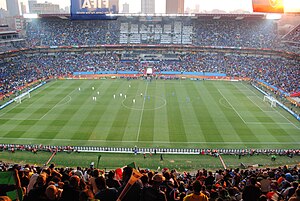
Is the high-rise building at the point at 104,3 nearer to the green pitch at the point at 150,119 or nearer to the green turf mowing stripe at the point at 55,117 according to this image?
the green pitch at the point at 150,119

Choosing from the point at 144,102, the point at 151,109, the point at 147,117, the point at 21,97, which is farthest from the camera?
the point at 21,97

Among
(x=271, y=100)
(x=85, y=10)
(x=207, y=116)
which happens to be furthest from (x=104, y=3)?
(x=271, y=100)

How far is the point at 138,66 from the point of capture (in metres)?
77.4

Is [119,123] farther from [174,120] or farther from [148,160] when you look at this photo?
[148,160]

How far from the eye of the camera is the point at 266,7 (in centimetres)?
1544

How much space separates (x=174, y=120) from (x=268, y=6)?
2569cm

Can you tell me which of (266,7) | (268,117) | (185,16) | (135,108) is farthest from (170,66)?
(266,7)

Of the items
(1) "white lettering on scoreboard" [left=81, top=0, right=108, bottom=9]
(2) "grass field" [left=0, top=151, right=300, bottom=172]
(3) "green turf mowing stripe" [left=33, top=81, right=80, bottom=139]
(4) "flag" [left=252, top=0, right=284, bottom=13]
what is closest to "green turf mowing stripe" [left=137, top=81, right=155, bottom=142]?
(2) "grass field" [left=0, top=151, right=300, bottom=172]

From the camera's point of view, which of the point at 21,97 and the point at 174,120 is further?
the point at 21,97

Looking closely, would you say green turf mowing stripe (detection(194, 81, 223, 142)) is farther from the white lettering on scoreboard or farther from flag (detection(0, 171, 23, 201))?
flag (detection(0, 171, 23, 201))

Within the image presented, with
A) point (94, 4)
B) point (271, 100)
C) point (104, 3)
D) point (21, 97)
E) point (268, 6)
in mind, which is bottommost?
point (21, 97)

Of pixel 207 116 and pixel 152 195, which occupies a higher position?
pixel 152 195

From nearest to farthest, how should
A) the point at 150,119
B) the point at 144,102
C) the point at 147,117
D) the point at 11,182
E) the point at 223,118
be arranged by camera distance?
the point at 11,182 < the point at 150,119 < the point at 223,118 < the point at 147,117 < the point at 144,102

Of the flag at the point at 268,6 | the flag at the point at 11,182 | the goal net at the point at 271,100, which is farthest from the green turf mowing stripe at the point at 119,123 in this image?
the flag at the point at 11,182
